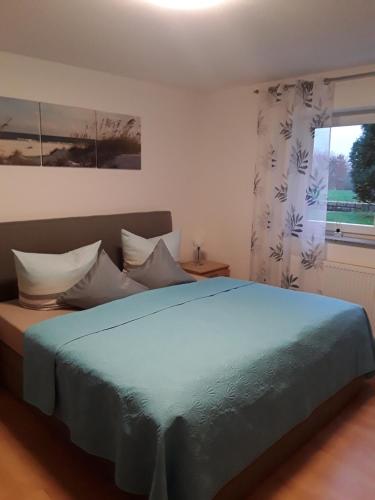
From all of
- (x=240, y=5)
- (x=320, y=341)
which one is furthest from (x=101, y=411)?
(x=240, y=5)

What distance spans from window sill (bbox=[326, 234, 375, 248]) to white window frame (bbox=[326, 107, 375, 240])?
0.07 feet

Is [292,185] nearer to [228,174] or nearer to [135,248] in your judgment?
[228,174]

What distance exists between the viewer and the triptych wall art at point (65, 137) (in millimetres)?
2893

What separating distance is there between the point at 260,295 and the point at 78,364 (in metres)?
1.42

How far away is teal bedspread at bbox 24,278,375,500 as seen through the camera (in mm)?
1492

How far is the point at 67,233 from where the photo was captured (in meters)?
3.12

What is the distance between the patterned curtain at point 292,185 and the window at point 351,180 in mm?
219

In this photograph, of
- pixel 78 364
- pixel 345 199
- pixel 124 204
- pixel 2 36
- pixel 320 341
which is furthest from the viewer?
pixel 124 204

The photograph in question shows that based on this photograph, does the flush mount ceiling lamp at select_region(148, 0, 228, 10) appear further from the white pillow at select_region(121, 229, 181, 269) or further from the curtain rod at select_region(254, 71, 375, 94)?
the white pillow at select_region(121, 229, 181, 269)

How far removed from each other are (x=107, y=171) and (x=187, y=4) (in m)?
1.77

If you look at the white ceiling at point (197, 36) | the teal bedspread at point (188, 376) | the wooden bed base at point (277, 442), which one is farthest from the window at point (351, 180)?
the wooden bed base at point (277, 442)

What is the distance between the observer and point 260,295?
2781 mm

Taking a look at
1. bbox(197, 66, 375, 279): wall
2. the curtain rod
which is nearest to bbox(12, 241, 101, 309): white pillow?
bbox(197, 66, 375, 279): wall

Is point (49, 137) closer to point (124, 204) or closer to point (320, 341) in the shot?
point (124, 204)
